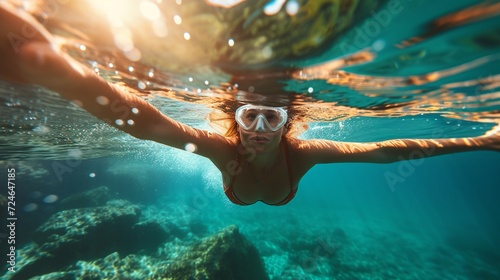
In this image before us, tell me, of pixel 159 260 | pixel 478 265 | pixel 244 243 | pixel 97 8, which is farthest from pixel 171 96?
pixel 478 265

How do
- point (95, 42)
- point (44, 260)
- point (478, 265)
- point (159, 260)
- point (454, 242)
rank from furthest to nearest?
1. point (454, 242)
2. point (478, 265)
3. point (159, 260)
4. point (44, 260)
5. point (95, 42)

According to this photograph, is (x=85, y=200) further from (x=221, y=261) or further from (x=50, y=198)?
(x=221, y=261)

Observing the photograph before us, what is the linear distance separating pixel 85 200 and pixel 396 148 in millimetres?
25276

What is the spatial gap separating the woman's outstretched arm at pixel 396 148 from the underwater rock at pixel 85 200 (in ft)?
77.5

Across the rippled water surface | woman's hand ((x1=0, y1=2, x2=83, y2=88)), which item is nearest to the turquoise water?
the rippled water surface

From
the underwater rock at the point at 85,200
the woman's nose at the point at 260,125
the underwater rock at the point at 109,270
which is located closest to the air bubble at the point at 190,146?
the woman's nose at the point at 260,125

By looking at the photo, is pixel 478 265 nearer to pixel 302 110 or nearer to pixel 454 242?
pixel 454 242

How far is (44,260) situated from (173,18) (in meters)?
14.6

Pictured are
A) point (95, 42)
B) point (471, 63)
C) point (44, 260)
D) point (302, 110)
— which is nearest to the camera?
point (95, 42)

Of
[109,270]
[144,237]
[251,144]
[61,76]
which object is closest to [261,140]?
[251,144]

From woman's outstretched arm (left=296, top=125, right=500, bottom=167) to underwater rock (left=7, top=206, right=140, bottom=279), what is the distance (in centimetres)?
1471

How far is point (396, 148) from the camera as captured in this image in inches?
169

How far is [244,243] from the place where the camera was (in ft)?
41.9

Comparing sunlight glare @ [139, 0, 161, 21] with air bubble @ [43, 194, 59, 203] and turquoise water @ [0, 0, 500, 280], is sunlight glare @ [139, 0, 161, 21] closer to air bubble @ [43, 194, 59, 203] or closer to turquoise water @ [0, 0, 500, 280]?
turquoise water @ [0, 0, 500, 280]
